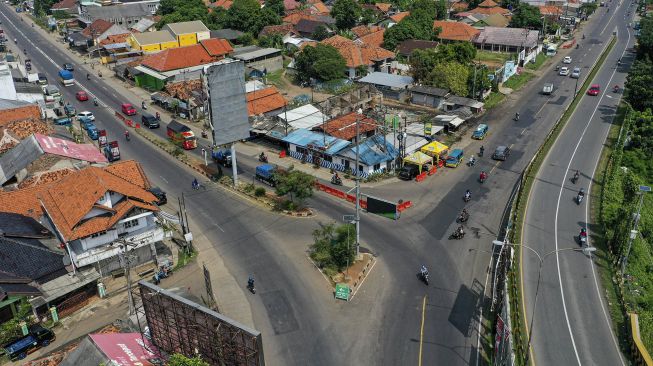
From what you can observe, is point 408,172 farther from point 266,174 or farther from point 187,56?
point 187,56

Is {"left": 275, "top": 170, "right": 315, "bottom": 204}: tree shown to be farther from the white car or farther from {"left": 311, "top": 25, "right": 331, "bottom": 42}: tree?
{"left": 311, "top": 25, "right": 331, "bottom": 42}: tree

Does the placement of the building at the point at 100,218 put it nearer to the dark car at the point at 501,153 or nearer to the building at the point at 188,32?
the dark car at the point at 501,153

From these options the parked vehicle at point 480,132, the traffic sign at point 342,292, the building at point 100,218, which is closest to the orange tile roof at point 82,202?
the building at point 100,218

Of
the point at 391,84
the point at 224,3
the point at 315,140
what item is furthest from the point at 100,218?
the point at 224,3

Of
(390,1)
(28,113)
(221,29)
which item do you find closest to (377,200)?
(28,113)

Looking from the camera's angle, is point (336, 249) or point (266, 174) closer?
point (336, 249)

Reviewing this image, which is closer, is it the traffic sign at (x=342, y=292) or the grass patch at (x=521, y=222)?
the grass patch at (x=521, y=222)

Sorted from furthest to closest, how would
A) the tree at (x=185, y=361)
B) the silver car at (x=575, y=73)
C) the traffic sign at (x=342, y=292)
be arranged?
1. the silver car at (x=575, y=73)
2. the traffic sign at (x=342, y=292)
3. the tree at (x=185, y=361)
